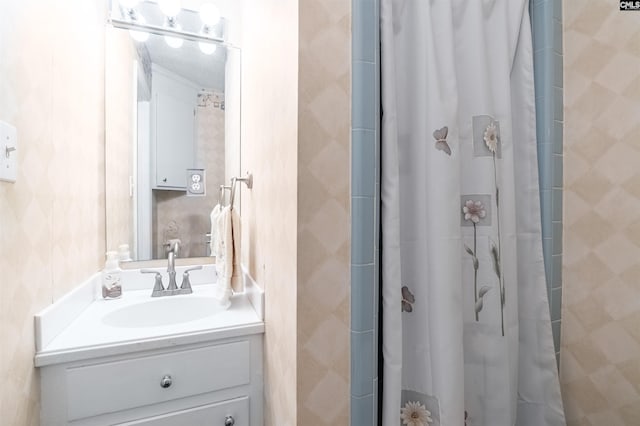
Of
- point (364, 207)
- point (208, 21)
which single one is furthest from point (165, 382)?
point (208, 21)

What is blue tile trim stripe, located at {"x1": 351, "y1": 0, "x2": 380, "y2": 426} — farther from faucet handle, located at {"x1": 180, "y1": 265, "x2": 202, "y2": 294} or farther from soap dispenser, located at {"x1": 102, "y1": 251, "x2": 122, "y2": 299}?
soap dispenser, located at {"x1": 102, "y1": 251, "x2": 122, "y2": 299}

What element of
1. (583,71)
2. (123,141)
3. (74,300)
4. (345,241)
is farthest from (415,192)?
(123,141)

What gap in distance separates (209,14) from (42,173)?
112 centimetres

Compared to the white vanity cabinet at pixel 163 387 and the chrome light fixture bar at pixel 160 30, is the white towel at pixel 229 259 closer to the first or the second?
the white vanity cabinet at pixel 163 387

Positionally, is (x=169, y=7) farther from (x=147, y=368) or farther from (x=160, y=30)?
(x=147, y=368)

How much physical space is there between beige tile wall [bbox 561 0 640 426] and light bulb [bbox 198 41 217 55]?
4.71ft

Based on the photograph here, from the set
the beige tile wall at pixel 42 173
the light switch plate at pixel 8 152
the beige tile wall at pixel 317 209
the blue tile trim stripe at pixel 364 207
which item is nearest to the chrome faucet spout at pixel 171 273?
the beige tile wall at pixel 42 173

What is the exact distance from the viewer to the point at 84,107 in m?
1.19

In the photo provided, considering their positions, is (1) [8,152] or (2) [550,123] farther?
(2) [550,123]

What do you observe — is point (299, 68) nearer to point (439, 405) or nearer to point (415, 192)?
point (415, 192)

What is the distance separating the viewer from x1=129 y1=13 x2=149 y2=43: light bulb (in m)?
1.42

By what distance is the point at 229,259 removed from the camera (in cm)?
123

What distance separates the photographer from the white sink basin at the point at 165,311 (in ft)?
3.97

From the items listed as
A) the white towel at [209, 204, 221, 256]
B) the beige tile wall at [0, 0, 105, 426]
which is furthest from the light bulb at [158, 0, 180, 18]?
the white towel at [209, 204, 221, 256]
